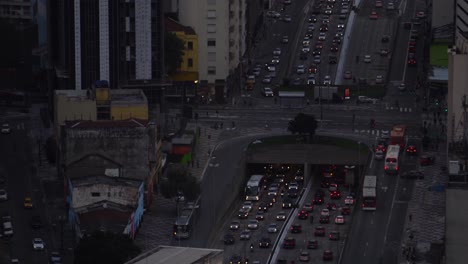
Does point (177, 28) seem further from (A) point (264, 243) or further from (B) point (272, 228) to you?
(A) point (264, 243)

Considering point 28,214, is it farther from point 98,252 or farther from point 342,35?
point 342,35

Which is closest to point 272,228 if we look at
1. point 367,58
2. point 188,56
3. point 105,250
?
point 105,250

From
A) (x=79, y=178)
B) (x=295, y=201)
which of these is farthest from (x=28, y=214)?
(x=295, y=201)

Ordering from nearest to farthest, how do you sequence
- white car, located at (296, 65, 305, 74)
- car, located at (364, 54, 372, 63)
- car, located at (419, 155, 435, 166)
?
1. car, located at (419, 155, 435, 166)
2. white car, located at (296, 65, 305, 74)
3. car, located at (364, 54, 372, 63)

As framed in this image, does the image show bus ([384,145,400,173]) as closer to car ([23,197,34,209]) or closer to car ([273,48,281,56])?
car ([23,197,34,209])

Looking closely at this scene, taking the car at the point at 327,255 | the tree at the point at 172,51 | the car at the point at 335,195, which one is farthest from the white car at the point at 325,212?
the tree at the point at 172,51

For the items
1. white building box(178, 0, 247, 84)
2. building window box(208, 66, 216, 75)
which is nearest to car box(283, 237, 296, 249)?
white building box(178, 0, 247, 84)
